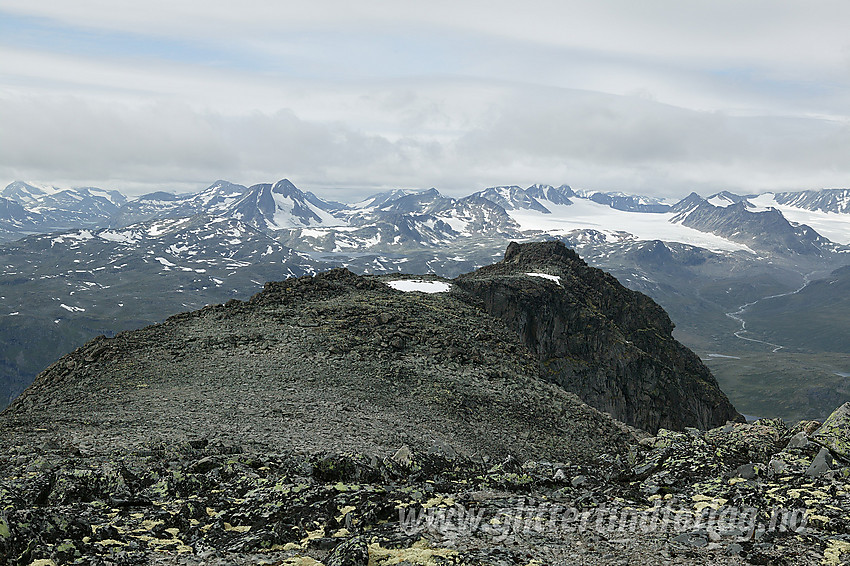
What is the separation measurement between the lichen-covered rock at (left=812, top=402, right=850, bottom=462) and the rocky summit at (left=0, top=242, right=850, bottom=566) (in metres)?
0.13

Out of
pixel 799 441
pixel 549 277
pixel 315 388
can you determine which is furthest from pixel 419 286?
pixel 799 441

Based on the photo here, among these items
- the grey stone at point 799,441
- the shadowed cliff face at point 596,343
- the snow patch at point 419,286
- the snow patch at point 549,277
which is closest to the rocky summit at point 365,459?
the grey stone at point 799,441

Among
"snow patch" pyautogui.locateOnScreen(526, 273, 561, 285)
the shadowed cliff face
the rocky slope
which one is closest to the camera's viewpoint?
the rocky slope

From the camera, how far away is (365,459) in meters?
22.0

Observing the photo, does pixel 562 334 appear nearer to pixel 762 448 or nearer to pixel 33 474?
pixel 762 448

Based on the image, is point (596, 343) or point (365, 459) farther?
point (596, 343)

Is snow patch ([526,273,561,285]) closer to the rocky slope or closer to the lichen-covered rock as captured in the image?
the rocky slope

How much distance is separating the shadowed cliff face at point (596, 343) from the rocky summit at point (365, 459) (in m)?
22.0

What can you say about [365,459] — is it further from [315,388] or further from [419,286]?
[419,286]

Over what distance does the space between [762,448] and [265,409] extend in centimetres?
2320

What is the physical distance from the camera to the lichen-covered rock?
21.0m

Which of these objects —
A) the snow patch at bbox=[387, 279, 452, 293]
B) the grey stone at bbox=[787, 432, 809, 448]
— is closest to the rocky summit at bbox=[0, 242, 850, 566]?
the grey stone at bbox=[787, 432, 809, 448]

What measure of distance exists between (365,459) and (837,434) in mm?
19093

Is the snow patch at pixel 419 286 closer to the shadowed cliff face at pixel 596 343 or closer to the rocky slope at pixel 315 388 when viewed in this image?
the shadowed cliff face at pixel 596 343
